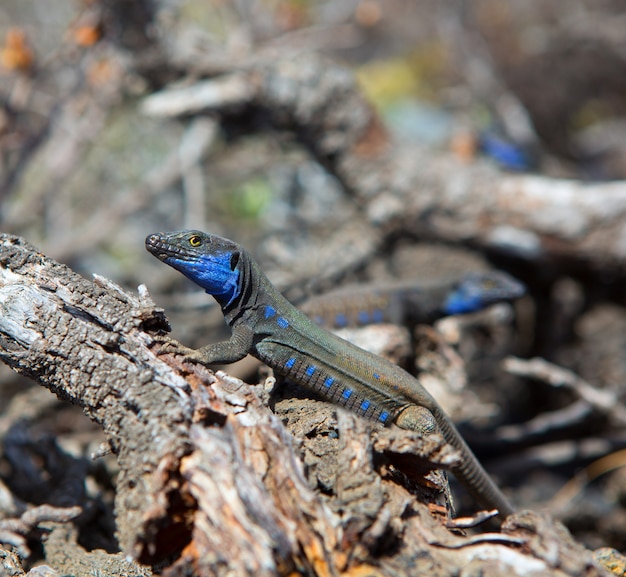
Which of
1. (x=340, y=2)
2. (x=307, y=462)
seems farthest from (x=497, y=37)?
(x=307, y=462)

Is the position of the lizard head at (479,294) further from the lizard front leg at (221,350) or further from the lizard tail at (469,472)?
the lizard front leg at (221,350)

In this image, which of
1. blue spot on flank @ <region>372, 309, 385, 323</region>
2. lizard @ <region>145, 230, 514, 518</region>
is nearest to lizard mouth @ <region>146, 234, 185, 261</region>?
lizard @ <region>145, 230, 514, 518</region>

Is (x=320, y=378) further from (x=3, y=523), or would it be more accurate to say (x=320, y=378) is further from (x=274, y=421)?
(x=3, y=523)

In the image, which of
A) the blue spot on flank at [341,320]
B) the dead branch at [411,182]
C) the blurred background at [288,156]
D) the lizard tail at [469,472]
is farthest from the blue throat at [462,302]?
the lizard tail at [469,472]

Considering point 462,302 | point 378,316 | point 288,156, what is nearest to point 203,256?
point 378,316

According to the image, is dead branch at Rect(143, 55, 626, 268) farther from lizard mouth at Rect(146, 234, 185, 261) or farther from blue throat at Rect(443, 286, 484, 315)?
lizard mouth at Rect(146, 234, 185, 261)
